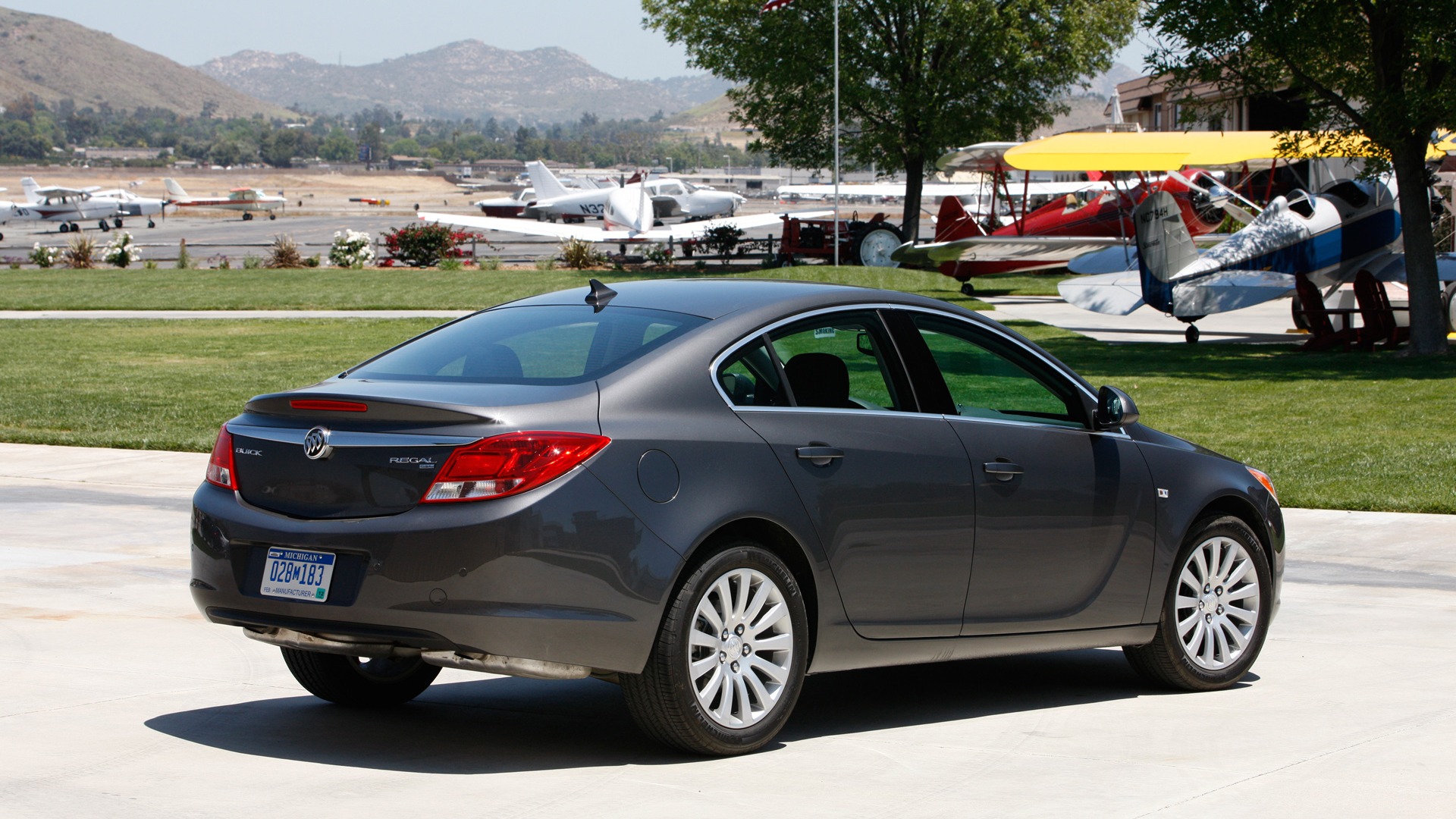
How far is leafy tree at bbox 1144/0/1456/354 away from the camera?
2061cm

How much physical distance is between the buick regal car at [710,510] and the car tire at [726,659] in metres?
0.01

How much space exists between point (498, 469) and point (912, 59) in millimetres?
41019

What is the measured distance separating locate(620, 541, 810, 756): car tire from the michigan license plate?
3.23ft

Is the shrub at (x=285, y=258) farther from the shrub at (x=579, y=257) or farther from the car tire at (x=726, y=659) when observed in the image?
the car tire at (x=726, y=659)

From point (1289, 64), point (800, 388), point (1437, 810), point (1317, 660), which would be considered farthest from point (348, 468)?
point (1289, 64)

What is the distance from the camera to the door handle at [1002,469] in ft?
19.7

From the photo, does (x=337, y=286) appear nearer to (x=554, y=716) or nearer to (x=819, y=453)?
(x=554, y=716)

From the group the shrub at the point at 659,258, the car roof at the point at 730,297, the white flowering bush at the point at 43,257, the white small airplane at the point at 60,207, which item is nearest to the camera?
the car roof at the point at 730,297

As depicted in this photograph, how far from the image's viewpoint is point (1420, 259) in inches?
857

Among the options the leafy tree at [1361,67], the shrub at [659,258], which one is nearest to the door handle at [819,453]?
the leafy tree at [1361,67]

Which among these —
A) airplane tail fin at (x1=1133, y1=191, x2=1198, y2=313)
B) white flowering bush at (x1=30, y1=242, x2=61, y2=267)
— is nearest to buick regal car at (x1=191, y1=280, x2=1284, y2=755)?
airplane tail fin at (x1=1133, y1=191, x2=1198, y2=313)

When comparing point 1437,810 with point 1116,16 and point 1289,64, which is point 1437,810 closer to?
point 1289,64

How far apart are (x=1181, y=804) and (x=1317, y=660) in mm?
2549

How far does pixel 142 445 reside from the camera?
14008mm
